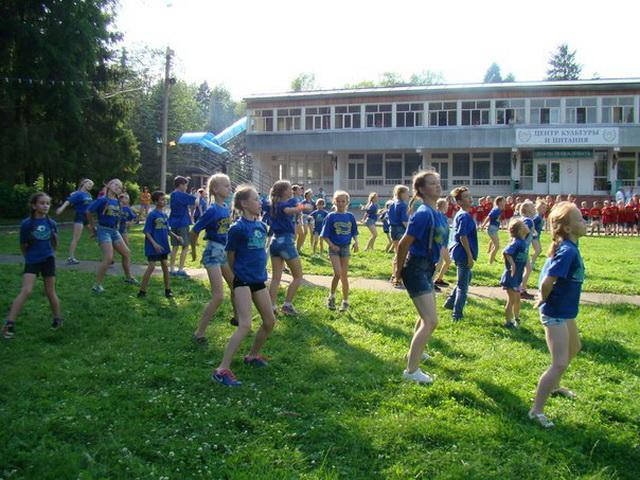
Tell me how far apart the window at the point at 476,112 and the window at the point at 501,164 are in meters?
2.77

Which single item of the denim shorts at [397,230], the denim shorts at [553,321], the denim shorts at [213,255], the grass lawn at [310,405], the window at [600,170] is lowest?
the grass lawn at [310,405]

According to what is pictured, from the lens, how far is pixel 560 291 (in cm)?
465

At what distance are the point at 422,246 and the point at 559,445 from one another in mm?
2000

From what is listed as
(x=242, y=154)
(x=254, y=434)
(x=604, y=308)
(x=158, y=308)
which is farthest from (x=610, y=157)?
(x=254, y=434)

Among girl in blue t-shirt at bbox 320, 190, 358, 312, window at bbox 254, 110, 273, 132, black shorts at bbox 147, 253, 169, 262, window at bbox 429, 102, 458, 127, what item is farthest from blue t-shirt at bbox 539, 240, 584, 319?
window at bbox 254, 110, 273, 132

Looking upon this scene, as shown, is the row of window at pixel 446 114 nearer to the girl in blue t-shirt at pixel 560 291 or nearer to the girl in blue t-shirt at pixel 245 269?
the girl in blue t-shirt at pixel 245 269

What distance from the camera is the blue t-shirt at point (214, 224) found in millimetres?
6898

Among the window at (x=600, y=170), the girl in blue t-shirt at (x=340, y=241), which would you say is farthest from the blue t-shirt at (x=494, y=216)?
the window at (x=600, y=170)

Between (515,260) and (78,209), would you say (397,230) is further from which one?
(78,209)

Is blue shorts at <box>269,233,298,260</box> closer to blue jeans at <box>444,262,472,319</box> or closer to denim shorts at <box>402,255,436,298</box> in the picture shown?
blue jeans at <box>444,262,472,319</box>

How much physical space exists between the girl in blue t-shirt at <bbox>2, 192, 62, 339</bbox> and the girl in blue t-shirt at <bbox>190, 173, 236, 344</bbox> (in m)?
1.69

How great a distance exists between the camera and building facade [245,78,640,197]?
38.0 m

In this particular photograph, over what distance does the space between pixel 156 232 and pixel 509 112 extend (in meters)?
34.7

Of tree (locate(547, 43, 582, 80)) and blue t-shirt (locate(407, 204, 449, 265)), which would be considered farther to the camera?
tree (locate(547, 43, 582, 80))
